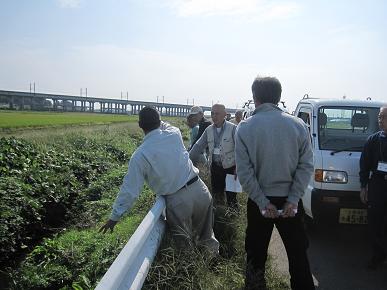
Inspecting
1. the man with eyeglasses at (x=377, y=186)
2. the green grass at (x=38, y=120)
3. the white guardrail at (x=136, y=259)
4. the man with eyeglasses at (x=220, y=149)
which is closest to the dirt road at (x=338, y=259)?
the man with eyeglasses at (x=377, y=186)

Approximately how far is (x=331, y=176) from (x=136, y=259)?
3.52m

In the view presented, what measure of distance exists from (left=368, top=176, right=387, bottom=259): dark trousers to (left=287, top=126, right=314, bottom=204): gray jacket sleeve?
1785mm

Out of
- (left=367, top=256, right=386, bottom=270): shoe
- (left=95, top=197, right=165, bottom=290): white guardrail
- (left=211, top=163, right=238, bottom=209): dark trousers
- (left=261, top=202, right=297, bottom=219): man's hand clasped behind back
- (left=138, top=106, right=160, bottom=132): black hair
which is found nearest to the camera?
(left=95, top=197, right=165, bottom=290): white guardrail

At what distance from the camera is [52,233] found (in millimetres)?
7586

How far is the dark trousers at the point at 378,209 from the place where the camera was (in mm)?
4762

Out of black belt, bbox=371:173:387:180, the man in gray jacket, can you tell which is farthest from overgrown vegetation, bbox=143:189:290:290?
black belt, bbox=371:173:387:180

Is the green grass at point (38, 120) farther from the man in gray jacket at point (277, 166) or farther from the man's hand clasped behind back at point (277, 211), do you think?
the man's hand clasped behind back at point (277, 211)

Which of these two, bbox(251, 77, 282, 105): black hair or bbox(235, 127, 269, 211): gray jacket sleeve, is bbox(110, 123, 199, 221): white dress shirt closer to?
bbox(235, 127, 269, 211): gray jacket sleeve

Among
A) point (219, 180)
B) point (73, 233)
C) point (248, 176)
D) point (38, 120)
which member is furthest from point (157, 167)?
point (38, 120)

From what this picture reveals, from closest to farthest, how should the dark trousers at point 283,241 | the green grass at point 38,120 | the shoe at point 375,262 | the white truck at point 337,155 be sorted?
the dark trousers at point 283,241 < the shoe at point 375,262 < the white truck at point 337,155 < the green grass at point 38,120

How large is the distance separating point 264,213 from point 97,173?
29.8 feet

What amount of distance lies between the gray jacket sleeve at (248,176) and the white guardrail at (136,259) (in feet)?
2.91

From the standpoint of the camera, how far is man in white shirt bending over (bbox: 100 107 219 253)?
160 inches

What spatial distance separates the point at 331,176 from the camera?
18.3 feet
